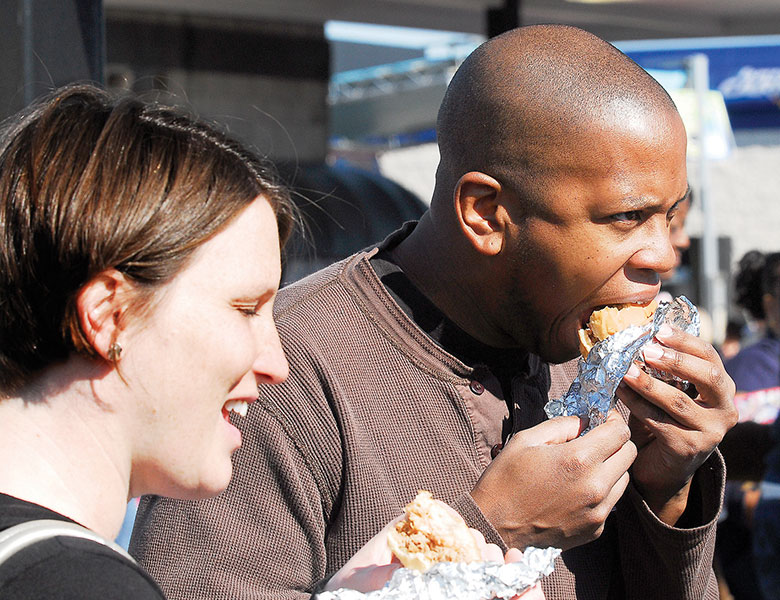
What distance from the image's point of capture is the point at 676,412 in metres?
1.82

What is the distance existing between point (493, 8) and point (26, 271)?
6707mm

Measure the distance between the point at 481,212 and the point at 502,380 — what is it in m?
0.34

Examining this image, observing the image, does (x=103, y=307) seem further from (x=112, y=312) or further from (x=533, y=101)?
(x=533, y=101)

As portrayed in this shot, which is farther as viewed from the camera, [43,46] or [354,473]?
[43,46]

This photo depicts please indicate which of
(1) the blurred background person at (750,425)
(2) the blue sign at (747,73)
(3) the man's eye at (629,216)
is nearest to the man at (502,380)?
(3) the man's eye at (629,216)

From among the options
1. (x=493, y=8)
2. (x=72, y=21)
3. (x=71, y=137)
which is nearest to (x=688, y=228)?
(x=493, y=8)

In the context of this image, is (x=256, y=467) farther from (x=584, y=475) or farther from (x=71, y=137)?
(x=71, y=137)

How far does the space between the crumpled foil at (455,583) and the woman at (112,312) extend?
271mm

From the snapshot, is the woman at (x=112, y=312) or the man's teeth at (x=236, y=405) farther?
the man's teeth at (x=236, y=405)

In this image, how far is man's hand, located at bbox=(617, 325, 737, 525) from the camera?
5.99ft

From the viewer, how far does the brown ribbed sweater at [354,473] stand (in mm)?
1650

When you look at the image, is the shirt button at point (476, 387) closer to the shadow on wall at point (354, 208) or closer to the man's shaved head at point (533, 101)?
the man's shaved head at point (533, 101)

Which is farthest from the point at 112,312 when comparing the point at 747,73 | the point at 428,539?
the point at 747,73

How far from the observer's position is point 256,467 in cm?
169
